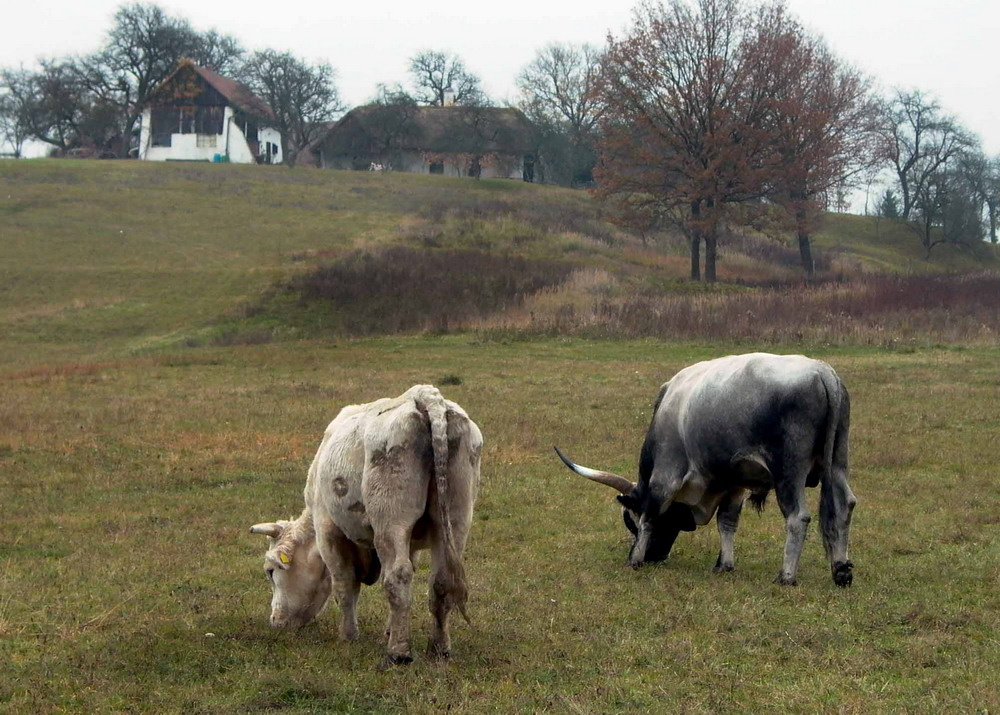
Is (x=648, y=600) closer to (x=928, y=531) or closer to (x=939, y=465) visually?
(x=928, y=531)

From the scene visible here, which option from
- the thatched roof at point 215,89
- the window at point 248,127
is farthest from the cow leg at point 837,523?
the window at point 248,127

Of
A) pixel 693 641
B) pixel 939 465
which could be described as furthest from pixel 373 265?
pixel 693 641

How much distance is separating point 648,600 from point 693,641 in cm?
128

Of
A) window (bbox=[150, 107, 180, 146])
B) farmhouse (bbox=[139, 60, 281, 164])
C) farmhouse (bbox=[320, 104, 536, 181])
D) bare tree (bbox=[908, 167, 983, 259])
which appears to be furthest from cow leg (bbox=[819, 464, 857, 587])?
→ window (bbox=[150, 107, 180, 146])

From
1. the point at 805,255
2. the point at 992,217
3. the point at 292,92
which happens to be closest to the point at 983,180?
the point at 992,217

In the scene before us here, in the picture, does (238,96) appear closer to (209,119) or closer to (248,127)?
(248,127)

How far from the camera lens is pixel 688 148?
4441 cm

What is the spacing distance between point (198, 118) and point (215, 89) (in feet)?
8.25

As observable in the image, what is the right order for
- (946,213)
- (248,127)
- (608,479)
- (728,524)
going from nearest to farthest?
(728,524) < (608,479) < (946,213) < (248,127)

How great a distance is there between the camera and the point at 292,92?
8100 centimetres

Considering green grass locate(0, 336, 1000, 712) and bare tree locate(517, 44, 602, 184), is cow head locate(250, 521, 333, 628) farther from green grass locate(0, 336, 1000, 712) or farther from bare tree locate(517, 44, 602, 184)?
bare tree locate(517, 44, 602, 184)

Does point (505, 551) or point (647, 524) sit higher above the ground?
point (647, 524)

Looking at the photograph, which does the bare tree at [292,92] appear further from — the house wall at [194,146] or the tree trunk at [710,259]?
the tree trunk at [710,259]

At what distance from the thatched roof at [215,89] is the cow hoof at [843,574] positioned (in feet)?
256
